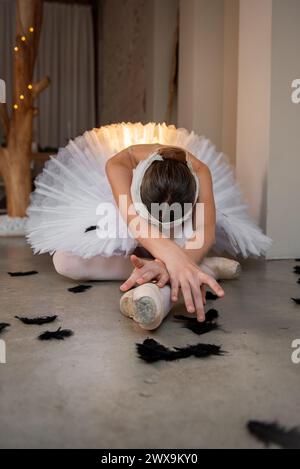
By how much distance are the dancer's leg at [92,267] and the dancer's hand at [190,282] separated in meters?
0.57

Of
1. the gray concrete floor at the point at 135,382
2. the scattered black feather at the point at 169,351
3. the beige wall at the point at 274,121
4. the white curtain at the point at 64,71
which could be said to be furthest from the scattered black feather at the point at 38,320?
the white curtain at the point at 64,71

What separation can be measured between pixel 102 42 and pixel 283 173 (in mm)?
5559

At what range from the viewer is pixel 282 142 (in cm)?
240

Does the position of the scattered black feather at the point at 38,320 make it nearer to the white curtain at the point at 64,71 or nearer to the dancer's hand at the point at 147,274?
the dancer's hand at the point at 147,274

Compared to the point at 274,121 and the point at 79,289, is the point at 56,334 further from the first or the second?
the point at 274,121

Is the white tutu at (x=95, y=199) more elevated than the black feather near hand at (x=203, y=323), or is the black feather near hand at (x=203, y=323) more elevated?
the white tutu at (x=95, y=199)

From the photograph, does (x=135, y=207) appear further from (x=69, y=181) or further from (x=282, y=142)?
(x=282, y=142)

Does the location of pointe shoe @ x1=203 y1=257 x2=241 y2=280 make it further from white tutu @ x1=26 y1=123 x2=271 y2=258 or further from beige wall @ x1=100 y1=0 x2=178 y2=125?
beige wall @ x1=100 y1=0 x2=178 y2=125

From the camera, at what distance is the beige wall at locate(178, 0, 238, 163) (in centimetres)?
342

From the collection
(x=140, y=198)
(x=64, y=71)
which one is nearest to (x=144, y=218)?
(x=140, y=198)

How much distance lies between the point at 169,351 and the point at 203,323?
0.24 m

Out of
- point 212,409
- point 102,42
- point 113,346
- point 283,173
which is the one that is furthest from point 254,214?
point 102,42

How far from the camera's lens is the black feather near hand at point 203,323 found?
1.30m

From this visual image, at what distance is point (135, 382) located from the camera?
978 mm
